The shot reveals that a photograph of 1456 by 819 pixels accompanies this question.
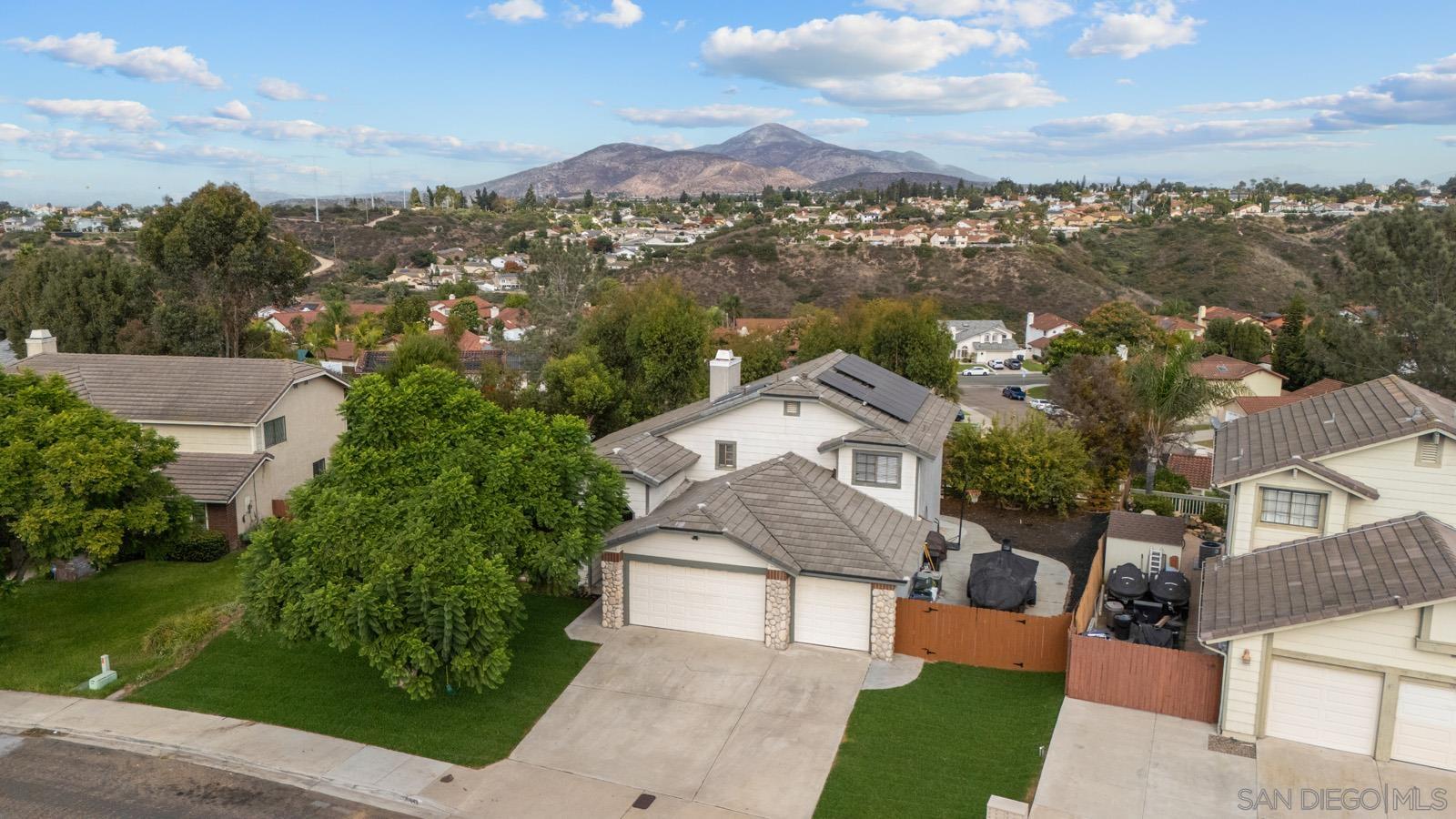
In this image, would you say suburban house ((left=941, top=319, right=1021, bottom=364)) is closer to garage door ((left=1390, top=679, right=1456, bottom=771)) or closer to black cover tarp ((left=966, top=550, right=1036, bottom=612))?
black cover tarp ((left=966, top=550, right=1036, bottom=612))

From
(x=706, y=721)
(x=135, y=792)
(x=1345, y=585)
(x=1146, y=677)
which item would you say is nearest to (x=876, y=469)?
(x=1146, y=677)

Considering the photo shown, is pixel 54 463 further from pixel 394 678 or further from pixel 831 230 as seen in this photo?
pixel 831 230

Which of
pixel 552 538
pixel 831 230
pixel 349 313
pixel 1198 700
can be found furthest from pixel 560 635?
pixel 831 230

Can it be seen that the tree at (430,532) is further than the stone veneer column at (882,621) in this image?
No

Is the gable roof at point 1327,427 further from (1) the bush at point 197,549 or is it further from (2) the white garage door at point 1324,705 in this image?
(1) the bush at point 197,549

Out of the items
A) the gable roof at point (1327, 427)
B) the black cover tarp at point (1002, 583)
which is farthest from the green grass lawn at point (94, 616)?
the gable roof at point (1327, 427)

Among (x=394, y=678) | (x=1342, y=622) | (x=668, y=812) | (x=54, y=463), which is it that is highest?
(x=54, y=463)

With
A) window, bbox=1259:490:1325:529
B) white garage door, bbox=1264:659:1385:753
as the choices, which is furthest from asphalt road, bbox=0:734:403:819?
window, bbox=1259:490:1325:529
